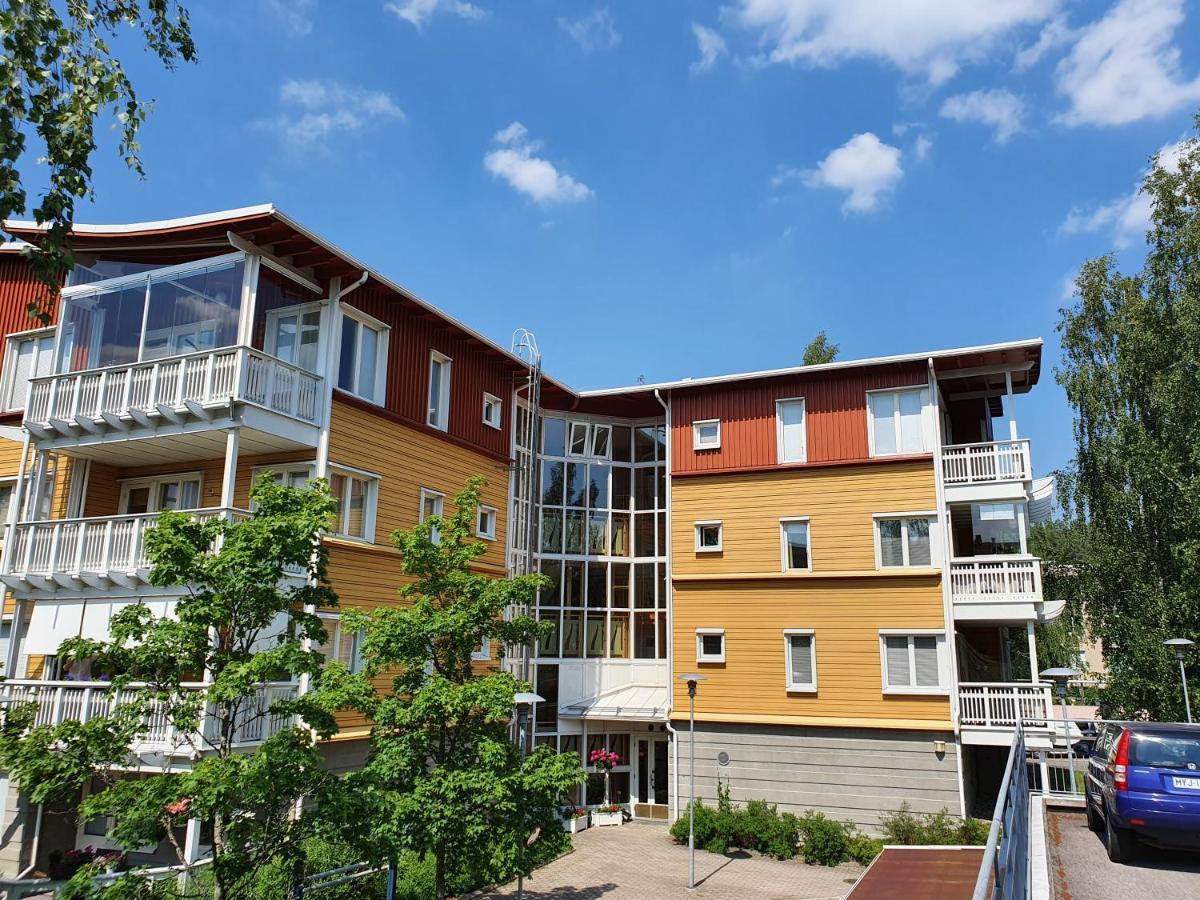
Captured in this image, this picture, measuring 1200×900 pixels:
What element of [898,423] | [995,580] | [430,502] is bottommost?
[995,580]

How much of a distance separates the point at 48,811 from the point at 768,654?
1616 cm

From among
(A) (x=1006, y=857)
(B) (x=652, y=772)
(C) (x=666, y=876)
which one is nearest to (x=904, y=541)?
(C) (x=666, y=876)

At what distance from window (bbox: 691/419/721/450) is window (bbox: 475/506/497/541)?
5988 mm

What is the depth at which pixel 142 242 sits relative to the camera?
58.1 ft

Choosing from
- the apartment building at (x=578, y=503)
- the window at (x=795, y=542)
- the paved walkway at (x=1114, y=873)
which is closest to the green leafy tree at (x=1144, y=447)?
the apartment building at (x=578, y=503)

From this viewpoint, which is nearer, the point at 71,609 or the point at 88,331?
the point at 71,609

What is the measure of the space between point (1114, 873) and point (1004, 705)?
12107 mm

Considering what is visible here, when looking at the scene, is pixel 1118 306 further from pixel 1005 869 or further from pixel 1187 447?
pixel 1005 869

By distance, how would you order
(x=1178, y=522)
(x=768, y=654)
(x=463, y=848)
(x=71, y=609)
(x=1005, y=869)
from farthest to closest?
(x=1178, y=522) < (x=768, y=654) < (x=71, y=609) < (x=463, y=848) < (x=1005, y=869)

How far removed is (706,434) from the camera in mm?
24078

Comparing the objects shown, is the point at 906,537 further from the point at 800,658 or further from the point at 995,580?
the point at 800,658

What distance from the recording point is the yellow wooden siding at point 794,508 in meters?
21.4

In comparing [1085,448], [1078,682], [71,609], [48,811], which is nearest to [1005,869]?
[71,609]

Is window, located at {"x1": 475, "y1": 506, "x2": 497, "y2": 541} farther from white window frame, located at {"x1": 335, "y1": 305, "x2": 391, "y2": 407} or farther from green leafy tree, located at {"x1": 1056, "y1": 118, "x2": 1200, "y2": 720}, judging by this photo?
green leafy tree, located at {"x1": 1056, "y1": 118, "x2": 1200, "y2": 720}
